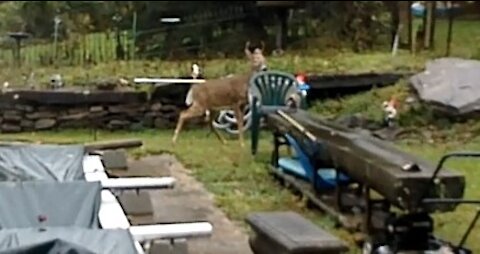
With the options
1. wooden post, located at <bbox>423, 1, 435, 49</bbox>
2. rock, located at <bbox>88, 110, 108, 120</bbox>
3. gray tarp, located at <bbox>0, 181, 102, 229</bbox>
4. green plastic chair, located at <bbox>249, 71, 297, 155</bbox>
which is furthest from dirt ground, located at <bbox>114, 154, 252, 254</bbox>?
wooden post, located at <bbox>423, 1, 435, 49</bbox>

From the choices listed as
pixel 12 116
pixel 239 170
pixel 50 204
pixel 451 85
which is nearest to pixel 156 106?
pixel 12 116

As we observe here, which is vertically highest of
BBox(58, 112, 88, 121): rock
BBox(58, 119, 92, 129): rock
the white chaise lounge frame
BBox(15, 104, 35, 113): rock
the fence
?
the fence

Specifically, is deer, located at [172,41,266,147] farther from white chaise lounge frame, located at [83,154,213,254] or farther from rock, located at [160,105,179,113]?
white chaise lounge frame, located at [83,154,213,254]

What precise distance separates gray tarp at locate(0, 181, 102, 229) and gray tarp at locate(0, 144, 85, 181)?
0.60 metres

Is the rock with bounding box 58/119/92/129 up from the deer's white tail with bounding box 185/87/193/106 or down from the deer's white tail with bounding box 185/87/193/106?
down

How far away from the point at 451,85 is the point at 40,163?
6.33 m

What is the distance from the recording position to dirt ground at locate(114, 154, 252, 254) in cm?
760

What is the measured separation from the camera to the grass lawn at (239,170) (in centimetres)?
833

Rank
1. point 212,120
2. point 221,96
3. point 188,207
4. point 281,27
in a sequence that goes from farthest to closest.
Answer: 1. point 281,27
2. point 212,120
3. point 221,96
4. point 188,207

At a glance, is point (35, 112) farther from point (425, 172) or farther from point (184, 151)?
point (425, 172)

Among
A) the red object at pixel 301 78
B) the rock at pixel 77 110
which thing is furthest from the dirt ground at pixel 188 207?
the rock at pixel 77 110

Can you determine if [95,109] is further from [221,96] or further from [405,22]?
[405,22]

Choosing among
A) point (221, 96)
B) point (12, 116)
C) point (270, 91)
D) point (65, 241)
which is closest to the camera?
point (65, 241)

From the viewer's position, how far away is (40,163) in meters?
7.62
